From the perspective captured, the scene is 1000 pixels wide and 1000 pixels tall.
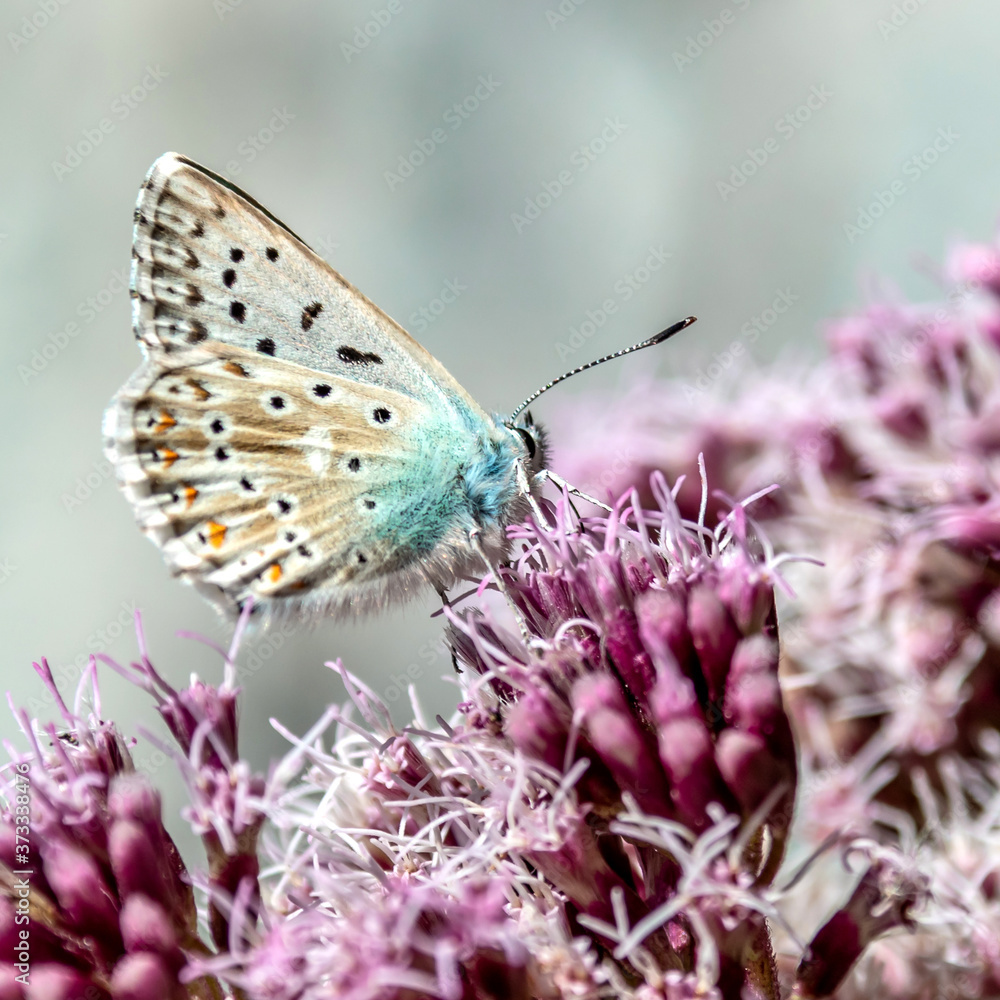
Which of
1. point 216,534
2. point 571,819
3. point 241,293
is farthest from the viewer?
point 241,293

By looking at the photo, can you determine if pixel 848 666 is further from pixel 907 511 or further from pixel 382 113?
pixel 382 113

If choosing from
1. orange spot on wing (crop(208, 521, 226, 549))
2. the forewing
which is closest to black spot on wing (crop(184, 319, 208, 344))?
the forewing

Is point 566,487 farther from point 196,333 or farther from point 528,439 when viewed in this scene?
point 196,333

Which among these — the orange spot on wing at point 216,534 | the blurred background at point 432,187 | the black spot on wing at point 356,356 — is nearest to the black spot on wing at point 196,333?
the black spot on wing at point 356,356

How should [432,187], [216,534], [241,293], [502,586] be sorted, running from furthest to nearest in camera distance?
[432,187]
[241,293]
[216,534]
[502,586]

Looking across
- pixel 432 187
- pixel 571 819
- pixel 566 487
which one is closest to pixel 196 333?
pixel 566 487

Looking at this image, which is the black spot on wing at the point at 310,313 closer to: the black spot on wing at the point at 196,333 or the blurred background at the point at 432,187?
the black spot on wing at the point at 196,333

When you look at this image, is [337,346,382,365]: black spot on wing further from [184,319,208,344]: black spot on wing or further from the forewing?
[184,319,208,344]: black spot on wing
